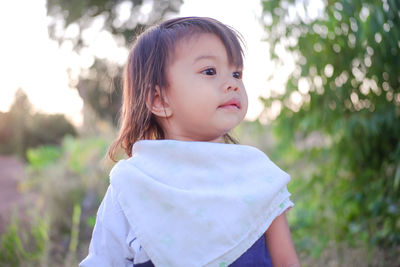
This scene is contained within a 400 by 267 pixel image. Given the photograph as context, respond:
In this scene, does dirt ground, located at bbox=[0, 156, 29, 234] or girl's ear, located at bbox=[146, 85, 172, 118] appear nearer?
girl's ear, located at bbox=[146, 85, 172, 118]

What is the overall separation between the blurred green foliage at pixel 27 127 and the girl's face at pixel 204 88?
11.4 m

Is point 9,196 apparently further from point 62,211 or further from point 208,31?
point 208,31

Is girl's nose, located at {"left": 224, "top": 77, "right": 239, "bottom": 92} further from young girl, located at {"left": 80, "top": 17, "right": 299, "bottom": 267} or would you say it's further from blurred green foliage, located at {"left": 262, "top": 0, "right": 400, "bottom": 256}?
blurred green foliage, located at {"left": 262, "top": 0, "right": 400, "bottom": 256}

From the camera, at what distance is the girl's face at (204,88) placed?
130 cm

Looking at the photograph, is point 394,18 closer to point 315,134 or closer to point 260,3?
point 260,3

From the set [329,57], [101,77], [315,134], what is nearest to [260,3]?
[329,57]

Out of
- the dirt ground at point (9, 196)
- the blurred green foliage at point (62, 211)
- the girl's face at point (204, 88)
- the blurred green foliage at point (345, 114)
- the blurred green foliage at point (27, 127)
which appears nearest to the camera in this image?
the girl's face at point (204, 88)

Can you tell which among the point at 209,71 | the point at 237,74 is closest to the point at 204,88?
the point at 209,71

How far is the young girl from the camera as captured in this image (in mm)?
1202

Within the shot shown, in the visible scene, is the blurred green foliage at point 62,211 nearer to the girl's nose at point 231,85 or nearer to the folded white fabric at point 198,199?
the folded white fabric at point 198,199

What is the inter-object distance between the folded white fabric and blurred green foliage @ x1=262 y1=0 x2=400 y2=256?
1.08 meters

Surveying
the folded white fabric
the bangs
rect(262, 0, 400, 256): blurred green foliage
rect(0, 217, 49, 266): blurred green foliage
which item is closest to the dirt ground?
rect(0, 217, 49, 266): blurred green foliage

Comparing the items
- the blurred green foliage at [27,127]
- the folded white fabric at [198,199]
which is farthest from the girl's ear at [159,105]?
the blurred green foliage at [27,127]

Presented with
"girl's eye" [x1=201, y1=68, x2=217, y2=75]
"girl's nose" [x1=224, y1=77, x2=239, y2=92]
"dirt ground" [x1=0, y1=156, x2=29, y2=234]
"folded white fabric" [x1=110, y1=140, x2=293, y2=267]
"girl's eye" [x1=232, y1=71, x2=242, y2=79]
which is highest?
"girl's eye" [x1=201, y1=68, x2=217, y2=75]
